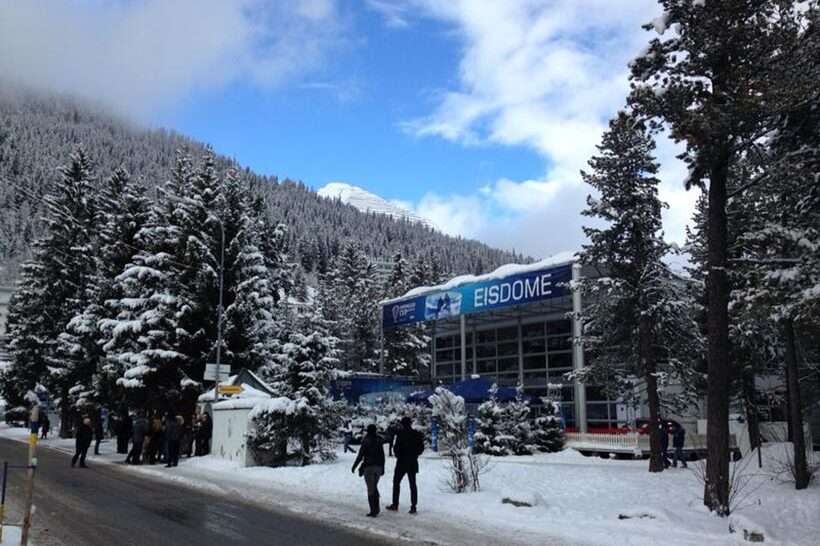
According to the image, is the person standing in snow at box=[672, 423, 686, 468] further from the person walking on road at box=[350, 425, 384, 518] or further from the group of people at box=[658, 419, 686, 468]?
the person walking on road at box=[350, 425, 384, 518]

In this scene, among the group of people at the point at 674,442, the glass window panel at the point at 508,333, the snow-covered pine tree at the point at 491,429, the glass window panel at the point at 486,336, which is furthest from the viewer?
the glass window panel at the point at 486,336

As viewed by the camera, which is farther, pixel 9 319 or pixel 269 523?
pixel 9 319

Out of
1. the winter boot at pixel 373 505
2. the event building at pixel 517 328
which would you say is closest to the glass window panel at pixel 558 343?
the event building at pixel 517 328

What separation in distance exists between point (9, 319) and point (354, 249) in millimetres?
36177

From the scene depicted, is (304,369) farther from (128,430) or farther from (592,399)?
(592,399)

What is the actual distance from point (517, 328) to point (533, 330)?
1624 mm

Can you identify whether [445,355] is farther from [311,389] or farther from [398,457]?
[398,457]

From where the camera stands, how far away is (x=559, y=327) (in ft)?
148

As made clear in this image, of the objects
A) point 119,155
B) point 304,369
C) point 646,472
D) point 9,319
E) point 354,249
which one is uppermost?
point 119,155

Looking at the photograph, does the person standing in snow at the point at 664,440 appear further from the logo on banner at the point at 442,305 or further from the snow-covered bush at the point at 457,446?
the logo on banner at the point at 442,305

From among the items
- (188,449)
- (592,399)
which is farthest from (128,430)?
(592,399)

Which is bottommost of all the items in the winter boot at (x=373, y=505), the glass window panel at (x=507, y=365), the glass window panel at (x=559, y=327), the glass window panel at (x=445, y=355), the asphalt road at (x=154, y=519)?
the asphalt road at (x=154, y=519)

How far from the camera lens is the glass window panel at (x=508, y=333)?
4947cm

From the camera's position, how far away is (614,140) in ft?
77.5
